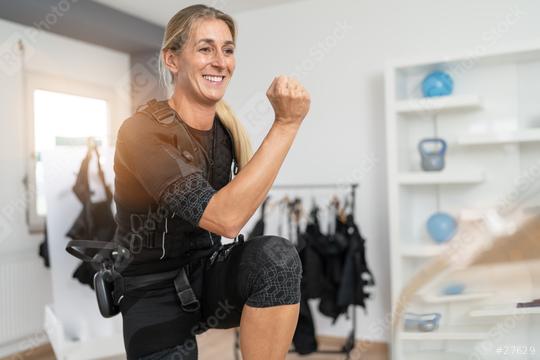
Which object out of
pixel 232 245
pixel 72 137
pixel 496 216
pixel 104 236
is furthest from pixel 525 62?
pixel 72 137

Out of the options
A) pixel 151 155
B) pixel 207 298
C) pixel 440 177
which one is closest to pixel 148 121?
pixel 151 155

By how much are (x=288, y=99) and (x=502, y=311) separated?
0.62 m

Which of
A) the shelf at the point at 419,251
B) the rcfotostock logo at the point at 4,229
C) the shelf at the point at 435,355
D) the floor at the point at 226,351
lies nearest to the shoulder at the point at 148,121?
the shelf at the point at 435,355

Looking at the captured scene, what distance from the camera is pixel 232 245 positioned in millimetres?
1135

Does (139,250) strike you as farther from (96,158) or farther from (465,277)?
(96,158)

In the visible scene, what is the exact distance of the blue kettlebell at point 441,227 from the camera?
2.74m

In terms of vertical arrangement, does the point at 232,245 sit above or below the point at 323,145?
below

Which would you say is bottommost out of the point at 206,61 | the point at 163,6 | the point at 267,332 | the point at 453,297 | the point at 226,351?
the point at 226,351

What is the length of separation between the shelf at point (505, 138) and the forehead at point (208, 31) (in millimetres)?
2002

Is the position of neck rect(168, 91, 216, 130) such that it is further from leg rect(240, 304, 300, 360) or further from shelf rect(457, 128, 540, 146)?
shelf rect(457, 128, 540, 146)

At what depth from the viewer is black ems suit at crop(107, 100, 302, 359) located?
98 centimetres

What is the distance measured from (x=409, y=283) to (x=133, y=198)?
35.4 inches

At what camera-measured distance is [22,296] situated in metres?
3.15

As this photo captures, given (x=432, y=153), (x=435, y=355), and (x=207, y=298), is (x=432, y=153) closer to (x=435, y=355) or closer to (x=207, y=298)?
(x=207, y=298)
